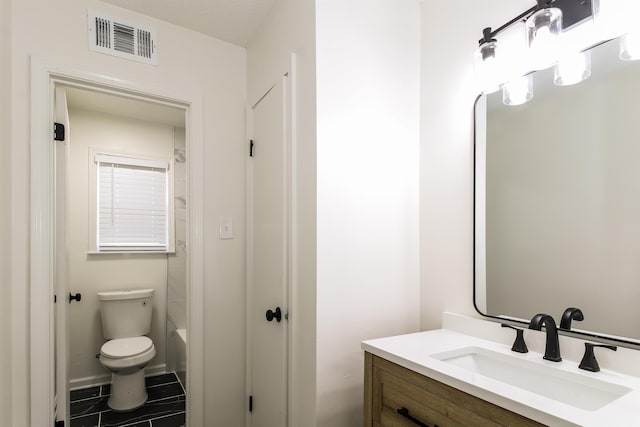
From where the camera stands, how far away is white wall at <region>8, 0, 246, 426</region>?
66.6 inches

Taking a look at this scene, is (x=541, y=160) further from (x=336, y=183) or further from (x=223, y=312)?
(x=223, y=312)

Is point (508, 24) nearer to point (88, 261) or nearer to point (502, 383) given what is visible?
point (502, 383)

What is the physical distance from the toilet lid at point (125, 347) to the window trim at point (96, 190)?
2.44 ft

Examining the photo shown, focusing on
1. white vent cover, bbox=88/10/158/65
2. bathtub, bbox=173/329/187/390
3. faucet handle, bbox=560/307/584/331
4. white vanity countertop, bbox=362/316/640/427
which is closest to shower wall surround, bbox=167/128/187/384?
bathtub, bbox=173/329/187/390

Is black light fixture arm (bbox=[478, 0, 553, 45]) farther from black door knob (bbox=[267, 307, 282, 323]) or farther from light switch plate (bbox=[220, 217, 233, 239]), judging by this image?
light switch plate (bbox=[220, 217, 233, 239])

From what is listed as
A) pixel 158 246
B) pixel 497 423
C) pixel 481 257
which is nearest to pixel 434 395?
pixel 497 423

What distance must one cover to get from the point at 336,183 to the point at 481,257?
0.63 meters

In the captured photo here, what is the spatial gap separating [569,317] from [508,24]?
984 millimetres

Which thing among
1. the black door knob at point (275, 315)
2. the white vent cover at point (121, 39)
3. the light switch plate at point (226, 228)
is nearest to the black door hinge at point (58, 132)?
the white vent cover at point (121, 39)

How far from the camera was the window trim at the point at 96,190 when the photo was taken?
9.91 ft

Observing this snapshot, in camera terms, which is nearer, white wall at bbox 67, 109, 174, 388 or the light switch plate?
the light switch plate

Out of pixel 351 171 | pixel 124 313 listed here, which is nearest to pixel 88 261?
pixel 124 313

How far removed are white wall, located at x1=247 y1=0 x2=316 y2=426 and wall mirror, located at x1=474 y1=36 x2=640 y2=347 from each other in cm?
65

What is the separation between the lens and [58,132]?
67.3 inches
